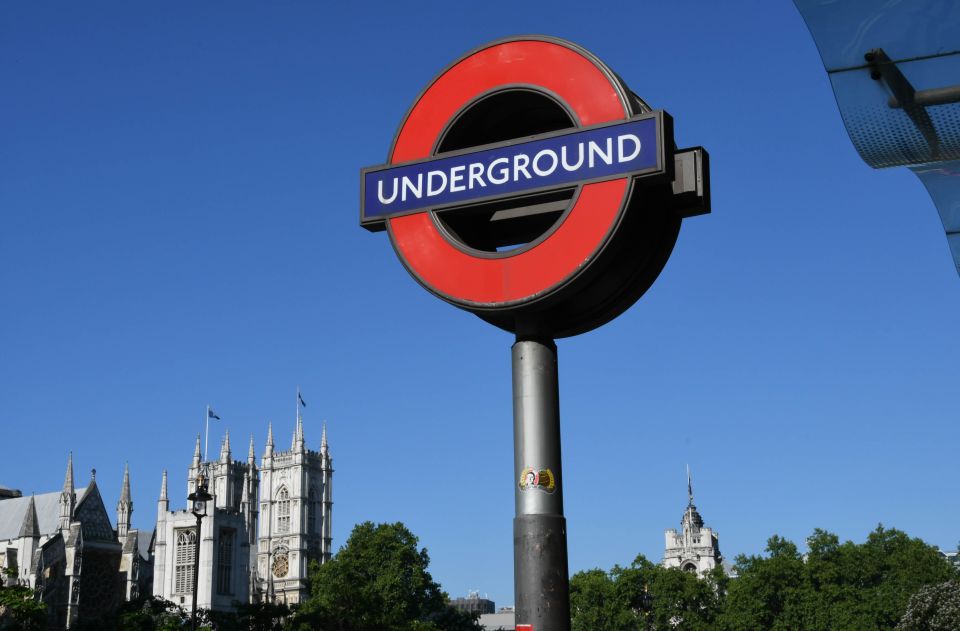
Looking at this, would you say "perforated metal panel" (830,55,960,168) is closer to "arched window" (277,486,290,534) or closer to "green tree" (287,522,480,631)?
"green tree" (287,522,480,631)

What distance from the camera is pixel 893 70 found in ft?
32.9

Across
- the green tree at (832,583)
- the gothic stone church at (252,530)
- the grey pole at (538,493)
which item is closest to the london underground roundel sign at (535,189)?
the grey pole at (538,493)

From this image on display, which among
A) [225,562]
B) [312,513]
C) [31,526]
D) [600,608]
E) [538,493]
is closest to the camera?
[538,493]

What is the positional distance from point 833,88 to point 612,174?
151 inches

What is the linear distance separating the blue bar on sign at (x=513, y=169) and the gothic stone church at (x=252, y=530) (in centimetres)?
12093

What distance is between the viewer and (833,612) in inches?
3068

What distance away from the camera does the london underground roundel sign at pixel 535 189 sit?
13609 millimetres

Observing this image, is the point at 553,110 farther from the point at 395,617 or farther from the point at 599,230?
the point at 395,617

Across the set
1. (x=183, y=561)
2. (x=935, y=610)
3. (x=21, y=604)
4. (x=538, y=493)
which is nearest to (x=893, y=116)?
(x=538, y=493)

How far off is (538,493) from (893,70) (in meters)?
6.41

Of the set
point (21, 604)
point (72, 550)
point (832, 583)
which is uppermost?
point (72, 550)

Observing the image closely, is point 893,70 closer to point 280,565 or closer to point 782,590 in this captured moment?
point 782,590

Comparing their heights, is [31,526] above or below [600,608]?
above

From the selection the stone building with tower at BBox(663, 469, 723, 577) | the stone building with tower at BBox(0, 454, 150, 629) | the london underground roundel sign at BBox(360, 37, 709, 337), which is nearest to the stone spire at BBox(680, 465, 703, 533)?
the stone building with tower at BBox(663, 469, 723, 577)
